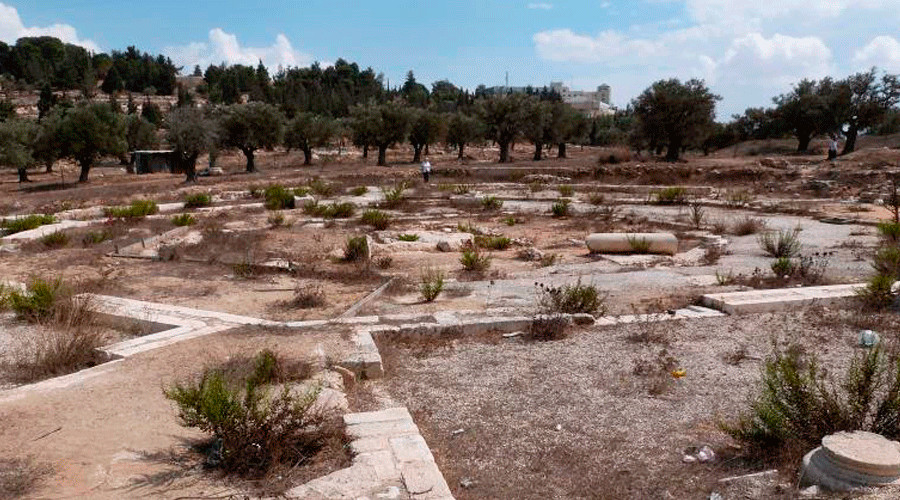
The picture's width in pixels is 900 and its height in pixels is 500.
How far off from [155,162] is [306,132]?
400 inches

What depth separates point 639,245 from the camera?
13.3m

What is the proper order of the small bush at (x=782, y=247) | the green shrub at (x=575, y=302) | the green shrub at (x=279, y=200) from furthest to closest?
the green shrub at (x=279, y=200) < the small bush at (x=782, y=247) < the green shrub at (x=575, y=302)

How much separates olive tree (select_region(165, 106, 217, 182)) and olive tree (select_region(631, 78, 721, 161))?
80.4ft

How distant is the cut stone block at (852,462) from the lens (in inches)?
146

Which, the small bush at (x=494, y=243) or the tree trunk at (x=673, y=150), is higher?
the tree trunk at (x=673, y=150)

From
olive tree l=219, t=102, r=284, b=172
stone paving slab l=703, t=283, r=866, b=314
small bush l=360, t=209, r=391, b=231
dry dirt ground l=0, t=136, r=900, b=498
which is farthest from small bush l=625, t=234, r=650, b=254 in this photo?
olive tree l=219, t=102, r=284, b=172

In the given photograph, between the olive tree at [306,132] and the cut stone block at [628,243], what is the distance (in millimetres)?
36272

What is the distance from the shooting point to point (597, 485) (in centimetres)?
428

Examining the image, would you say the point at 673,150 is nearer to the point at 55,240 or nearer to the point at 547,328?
the point at 55,240

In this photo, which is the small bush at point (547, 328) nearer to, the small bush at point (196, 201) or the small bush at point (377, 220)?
the small bush at point (377, 220)

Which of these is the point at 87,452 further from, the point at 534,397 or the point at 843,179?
the point at 843,179

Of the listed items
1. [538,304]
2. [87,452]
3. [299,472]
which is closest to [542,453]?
[299,472]

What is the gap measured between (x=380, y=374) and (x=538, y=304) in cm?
302

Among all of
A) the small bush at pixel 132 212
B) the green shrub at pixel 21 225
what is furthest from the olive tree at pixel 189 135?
the green shrub at pixel 21 225
